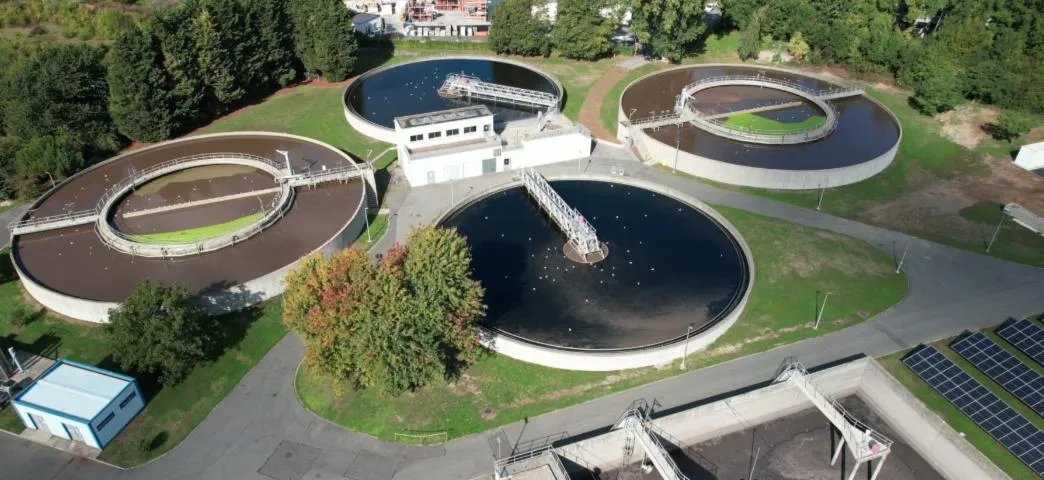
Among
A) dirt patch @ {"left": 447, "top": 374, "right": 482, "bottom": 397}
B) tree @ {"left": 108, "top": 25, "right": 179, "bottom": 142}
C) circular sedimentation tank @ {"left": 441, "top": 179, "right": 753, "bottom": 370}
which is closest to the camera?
dirt patch @ {"left": 447, "top": 374, "right": 482, "bottom": 397}

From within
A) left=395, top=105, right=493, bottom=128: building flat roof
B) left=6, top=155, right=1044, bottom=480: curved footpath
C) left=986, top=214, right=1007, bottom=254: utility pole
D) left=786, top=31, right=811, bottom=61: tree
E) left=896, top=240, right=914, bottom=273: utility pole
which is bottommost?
left=6, top=155, right=1044, bottom=480: curved footpath

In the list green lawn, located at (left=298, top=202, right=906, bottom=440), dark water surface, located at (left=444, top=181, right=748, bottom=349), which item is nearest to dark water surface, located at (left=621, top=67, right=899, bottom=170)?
dark water surface, located at (left=444, top=181, right=748, bottom=349)

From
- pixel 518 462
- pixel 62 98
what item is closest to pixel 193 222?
pixel 62 98

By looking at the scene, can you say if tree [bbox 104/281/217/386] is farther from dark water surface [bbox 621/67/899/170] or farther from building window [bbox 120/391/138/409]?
dark water surface [bbox 621/67/899/170]

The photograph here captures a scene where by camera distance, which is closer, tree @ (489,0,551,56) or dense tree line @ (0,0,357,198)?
dense tree line @ (0,0,357,198)

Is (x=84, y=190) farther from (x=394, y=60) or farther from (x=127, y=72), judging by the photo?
(x=394, y=60)

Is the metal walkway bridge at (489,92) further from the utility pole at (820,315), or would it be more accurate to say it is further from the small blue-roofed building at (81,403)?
the small blue-roofed building at (81,403)
